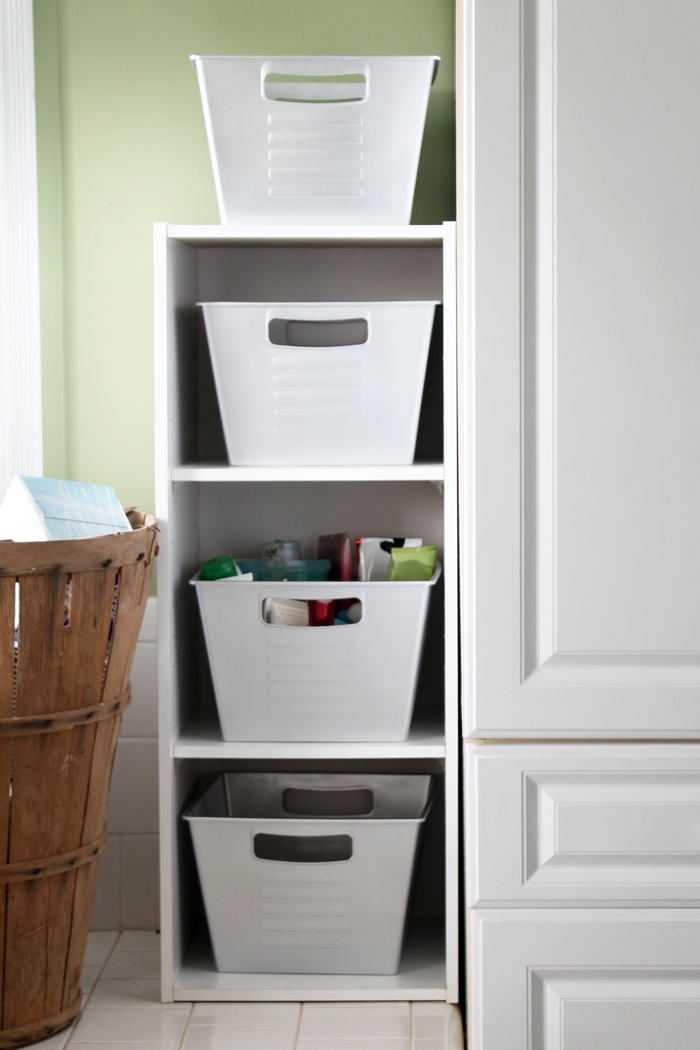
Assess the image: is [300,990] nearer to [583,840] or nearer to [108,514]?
[583,840]

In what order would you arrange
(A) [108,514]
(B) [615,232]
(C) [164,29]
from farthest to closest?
1. (C) [164,29]
2. (A) [108,514]
3. (B) [615,232]

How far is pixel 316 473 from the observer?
1.32 metres

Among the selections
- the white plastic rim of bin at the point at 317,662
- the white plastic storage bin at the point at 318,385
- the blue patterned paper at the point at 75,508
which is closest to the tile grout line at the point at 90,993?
the white plastic rim of bin at the point at 317,662

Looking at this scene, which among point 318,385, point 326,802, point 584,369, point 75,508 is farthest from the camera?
point 326,802

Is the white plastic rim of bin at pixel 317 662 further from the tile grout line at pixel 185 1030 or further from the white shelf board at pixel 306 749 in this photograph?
the tile grout line at pixel 185 1030

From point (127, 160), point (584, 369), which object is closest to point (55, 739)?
point (584, 369)

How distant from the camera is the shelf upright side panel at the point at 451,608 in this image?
4.20 ft

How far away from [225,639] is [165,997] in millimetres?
532

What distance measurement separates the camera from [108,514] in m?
1.27

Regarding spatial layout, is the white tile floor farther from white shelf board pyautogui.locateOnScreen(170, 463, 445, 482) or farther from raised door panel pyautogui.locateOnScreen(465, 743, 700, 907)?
white shelf board pyautogui.locateOnScreen(170, 463, 445, 482)

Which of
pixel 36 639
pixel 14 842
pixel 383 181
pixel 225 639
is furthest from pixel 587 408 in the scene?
pixel 14 842

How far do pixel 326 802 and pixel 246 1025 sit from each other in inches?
14.9

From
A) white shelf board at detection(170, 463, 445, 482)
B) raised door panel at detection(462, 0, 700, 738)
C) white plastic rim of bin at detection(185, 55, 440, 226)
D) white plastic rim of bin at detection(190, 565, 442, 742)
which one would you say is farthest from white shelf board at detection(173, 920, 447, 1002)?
white plastic rim of bin at detection(185, 55, 440, 226)

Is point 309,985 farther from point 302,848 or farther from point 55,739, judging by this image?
→ point 55,739
